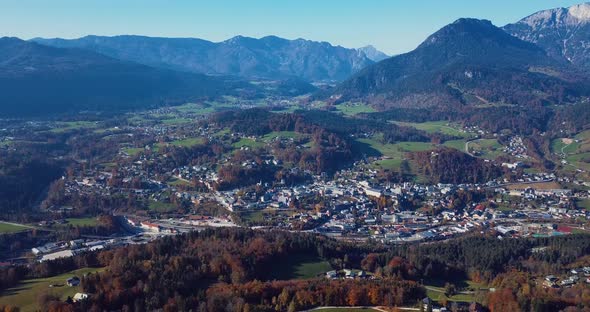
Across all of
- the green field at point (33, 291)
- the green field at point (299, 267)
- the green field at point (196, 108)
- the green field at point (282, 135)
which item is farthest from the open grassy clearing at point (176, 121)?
the green field at point (33, 291)

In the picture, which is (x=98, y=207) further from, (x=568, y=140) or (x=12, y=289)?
(x=568, y=140)

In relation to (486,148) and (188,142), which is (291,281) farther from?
(486,148)

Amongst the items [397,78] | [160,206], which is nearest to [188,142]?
[160,206]

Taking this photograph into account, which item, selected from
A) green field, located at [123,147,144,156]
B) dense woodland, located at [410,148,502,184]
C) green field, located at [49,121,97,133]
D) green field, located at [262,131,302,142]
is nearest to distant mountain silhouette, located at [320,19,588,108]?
green field, located at [262,131,302,142]

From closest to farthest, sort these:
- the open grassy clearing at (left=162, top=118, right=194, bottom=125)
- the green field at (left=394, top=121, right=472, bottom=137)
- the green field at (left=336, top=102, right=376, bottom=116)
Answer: the green field at (left=394, top=121, right=472, bottom=137), the open grassy clearing at (left=162, top=118, right=194, bottom=125), the green field at (left=336, top=102, right=376, bottom=116)

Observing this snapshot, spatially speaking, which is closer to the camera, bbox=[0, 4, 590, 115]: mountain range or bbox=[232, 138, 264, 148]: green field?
bbox=[232, 138, 264, 148]: green field

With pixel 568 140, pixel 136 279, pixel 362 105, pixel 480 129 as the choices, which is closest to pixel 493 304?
pixel 136 279

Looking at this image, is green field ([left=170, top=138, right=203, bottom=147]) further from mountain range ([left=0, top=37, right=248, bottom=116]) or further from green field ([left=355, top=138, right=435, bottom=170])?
mountain range ([left=0, top=37, right=248, bottom=116])
